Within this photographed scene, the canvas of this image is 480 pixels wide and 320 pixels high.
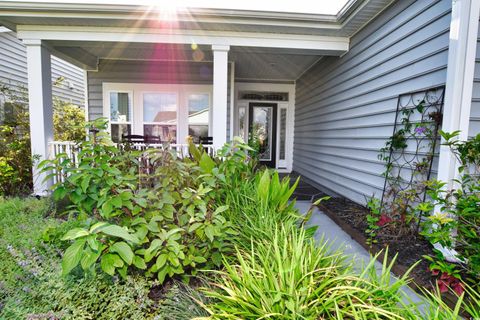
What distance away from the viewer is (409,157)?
2.94 metres

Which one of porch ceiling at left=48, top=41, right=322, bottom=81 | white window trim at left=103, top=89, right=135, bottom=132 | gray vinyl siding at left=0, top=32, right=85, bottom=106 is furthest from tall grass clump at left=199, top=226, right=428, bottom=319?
gray vinyl siding at left=0, top=32, right=85, bottom=106

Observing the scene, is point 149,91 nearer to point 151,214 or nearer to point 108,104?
point 108,104

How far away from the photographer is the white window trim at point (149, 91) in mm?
5984

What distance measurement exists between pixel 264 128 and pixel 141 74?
3363 mm

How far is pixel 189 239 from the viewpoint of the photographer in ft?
5.62

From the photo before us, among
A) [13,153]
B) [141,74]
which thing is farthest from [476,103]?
[13,153]

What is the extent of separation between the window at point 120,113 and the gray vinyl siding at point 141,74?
289mm

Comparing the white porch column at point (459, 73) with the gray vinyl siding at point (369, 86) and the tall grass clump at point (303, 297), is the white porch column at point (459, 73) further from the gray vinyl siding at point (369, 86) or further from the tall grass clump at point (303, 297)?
the tall grass clump at point (303, 297)

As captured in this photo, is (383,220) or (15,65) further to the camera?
(15,65)

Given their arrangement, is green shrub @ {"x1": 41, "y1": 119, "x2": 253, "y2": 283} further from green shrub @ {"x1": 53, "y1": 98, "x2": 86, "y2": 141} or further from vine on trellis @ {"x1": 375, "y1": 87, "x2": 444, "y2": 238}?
green shrub @ {"x1": 53, "y1": 98, "x2": 86, "y2": 141}

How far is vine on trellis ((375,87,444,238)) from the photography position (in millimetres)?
2601

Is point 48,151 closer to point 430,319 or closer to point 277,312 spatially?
point 277,312

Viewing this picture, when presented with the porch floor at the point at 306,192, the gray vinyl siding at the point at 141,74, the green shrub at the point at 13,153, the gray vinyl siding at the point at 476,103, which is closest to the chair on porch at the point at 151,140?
the gray vinyl siding at the point at 141,74

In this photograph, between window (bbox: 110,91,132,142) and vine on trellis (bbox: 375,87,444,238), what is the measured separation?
5260 millimetres
